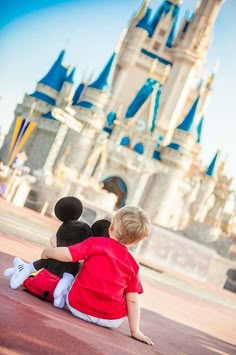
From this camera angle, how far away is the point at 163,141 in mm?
36031

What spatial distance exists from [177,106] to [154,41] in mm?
6495

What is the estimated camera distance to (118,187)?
32.8 m

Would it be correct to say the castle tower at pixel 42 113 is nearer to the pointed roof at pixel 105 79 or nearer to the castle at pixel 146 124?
the castle at pixel 146 124

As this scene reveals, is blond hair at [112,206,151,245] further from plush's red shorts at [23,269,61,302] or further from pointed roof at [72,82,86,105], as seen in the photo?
pointed roof at [72,82,86,105]

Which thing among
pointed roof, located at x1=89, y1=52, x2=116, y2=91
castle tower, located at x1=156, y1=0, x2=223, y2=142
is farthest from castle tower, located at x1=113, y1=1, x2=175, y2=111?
pointed roof, located at x1=89, y1=52, x2=116, y2=91

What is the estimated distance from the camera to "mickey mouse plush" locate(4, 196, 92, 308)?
2959 millimetres

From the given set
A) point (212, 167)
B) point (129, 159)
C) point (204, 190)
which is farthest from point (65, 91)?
point (204, 190)

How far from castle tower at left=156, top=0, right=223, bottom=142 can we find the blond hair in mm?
33972

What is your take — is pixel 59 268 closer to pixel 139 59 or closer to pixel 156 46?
pixel 139 59

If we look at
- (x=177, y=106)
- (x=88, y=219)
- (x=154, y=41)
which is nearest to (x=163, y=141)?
(x=177, y=106)

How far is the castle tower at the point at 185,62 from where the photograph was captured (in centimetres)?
3662

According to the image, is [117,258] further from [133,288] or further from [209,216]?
[209,216]

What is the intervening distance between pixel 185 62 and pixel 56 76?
11.2m

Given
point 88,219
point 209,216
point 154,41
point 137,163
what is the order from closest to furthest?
point 88,219
point 137,163
point 154,41
point 209,216
